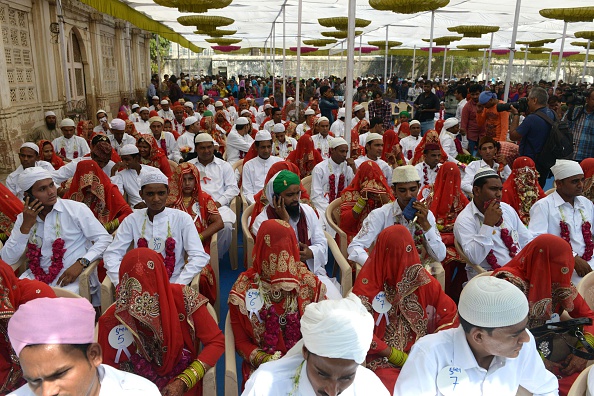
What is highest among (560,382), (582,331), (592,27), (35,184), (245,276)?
(592,27)

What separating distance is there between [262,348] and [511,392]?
1230 millimetres

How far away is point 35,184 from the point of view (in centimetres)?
340

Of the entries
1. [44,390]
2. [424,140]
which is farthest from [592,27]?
[44,390]

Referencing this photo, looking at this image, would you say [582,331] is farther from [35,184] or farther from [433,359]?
[35,184]

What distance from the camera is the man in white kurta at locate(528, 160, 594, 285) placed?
366cm

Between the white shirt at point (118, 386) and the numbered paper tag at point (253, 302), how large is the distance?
2.75 feet

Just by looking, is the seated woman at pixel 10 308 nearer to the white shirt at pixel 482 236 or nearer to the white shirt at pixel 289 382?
the white shirt at pixel 289 382

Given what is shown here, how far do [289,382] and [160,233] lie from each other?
76.1 inches

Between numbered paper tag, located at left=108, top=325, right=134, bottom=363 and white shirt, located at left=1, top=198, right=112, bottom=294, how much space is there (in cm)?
120

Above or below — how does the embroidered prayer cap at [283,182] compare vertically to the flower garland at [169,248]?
above

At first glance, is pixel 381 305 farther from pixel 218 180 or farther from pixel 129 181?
pixel 129 181

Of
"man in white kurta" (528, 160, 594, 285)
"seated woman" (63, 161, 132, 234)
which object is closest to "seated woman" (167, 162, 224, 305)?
"seated woman" (63, 161, 132, 234)

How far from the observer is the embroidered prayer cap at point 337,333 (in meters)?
1.66

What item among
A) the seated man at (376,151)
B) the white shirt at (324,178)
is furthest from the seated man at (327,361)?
the seated man at (376,151)
